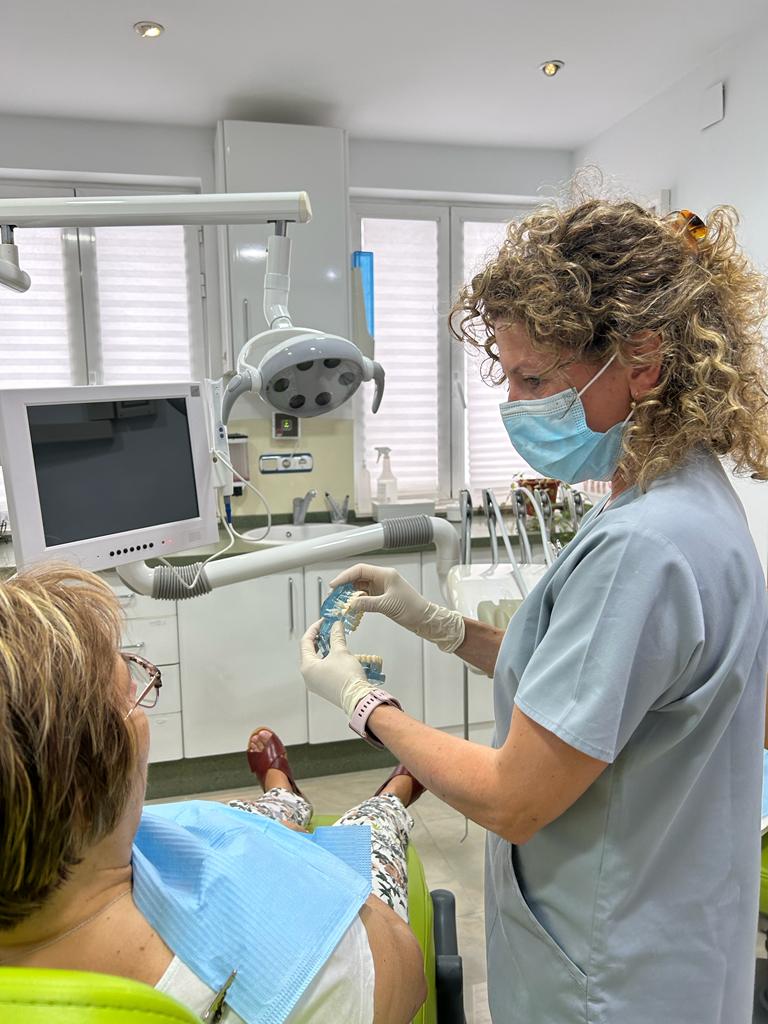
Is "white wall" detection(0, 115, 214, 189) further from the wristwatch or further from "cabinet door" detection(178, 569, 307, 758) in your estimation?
the wristwatch

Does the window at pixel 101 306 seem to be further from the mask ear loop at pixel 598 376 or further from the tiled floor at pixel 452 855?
the mask ear loop at pixel 598 376

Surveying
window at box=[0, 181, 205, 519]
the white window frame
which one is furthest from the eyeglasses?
the white window frame

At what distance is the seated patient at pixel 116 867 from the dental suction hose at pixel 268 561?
52 cm

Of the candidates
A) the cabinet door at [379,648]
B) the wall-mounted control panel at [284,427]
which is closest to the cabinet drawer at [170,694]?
the cabinet door at [379,648]

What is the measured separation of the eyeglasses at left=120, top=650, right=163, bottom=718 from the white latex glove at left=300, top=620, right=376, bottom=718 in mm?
Answer: 299

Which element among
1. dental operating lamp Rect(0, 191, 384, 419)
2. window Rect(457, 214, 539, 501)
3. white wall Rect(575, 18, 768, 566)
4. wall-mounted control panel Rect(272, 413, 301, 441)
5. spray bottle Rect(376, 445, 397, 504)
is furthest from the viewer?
window Rect(457, 214, 539, 501)

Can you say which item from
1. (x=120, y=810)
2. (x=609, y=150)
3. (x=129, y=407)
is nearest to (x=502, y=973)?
(x=120, y=810)

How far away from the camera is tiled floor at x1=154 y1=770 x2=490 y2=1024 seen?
1.81 metres

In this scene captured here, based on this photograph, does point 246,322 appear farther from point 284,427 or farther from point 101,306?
point 101,306

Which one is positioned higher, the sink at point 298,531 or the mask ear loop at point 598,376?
the mask ear loop at point 598,376

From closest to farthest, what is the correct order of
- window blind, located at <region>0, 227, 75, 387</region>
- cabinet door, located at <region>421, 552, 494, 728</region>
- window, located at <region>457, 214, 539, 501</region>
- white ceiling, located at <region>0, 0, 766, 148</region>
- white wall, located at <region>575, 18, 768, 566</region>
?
1. white ceiling, located at <region>0, 0, 766, 148</region>
2. white wall, located at <region>575, 18, 768, 566</region>
3. cabinet door, located at <region>421, 552, 494, 728</region>
4. window blind, located at <region>0, 227, 75, 387</region>
5. window, located at <region>457, 214, 539, 501</region>

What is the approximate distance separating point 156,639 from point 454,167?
240cm

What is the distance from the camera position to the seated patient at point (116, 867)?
627 millimetres

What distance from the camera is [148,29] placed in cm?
224
